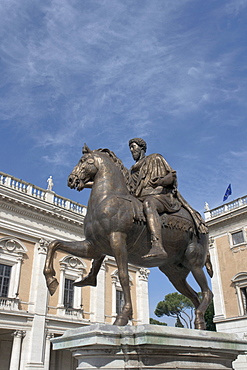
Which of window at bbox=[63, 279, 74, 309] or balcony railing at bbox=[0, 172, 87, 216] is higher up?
balcony railing at bbox=[0, 172, 87, 216]

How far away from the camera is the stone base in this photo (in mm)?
3393

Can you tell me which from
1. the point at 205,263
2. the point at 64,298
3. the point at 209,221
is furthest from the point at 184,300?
the point at 205,263

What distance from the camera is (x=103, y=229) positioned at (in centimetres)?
437

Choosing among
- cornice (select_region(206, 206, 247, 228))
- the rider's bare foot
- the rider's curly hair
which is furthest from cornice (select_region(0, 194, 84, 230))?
the rider's bare foot

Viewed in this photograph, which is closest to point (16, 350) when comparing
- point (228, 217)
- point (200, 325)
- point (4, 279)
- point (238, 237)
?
point (4, 279)

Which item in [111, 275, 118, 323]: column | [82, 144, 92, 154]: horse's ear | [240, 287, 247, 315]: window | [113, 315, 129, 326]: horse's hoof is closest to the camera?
[113, 315, 129, 326]: horse's hoof

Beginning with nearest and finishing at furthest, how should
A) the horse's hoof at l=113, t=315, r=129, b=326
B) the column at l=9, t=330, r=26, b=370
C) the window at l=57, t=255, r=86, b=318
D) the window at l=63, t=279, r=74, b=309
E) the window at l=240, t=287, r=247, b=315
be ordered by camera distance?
the horse's hoof at l=113, t=315, r=129, b=326
the column at l=9, t=330, r=26, b=370
the window at l=57, t=255, r=86, b=318
the window at l=63, t=279, r=74, b=309
the window at l=240, t=287, r=247, b=315

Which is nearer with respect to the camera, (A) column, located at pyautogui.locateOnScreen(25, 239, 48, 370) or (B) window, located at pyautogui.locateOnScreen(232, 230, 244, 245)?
(A) column, located at pyautogui.locateOnScreen(25, 239, 48, 370)

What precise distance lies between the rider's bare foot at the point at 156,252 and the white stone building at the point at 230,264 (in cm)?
2223

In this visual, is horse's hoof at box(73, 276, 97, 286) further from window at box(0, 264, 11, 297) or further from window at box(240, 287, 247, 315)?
window at box(240, 287, 247, 315)

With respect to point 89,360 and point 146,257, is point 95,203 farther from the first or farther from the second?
point 89,360

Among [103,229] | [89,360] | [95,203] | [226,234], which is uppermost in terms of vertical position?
[226,234]

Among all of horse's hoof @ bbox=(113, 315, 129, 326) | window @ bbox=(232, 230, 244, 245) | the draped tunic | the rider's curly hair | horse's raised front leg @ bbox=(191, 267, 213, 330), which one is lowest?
horse's hoof @ bbox=(113, 315, 129, 326)

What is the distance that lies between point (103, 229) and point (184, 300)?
179 ft
